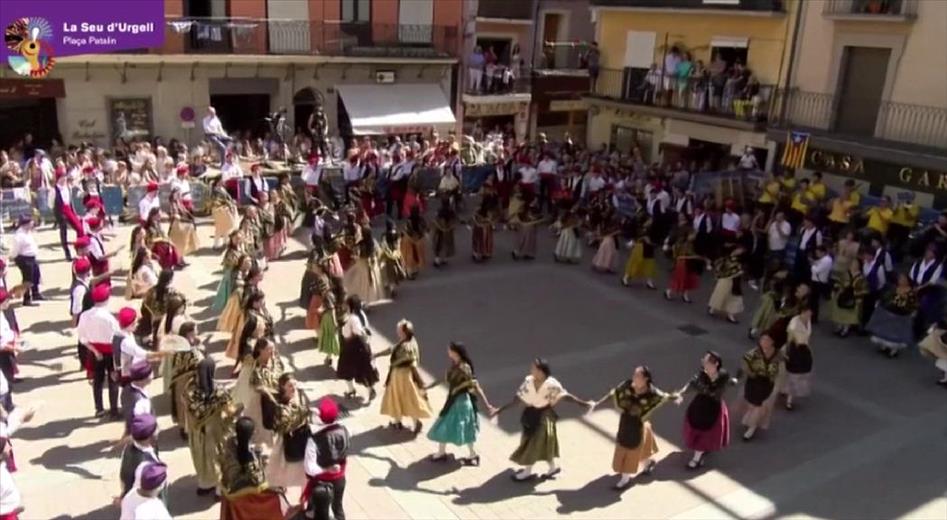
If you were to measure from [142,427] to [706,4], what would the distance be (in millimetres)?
19855

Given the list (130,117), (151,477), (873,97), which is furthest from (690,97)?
(151,477)

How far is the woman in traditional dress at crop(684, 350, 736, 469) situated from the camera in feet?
29.0

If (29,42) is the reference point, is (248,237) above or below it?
below

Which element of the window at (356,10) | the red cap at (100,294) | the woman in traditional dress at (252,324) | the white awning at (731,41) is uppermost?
the window at (356,10)

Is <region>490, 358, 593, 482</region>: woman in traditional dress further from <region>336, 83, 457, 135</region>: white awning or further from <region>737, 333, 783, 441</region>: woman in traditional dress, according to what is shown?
<region>336, 83, 457, 135</region>: white awning

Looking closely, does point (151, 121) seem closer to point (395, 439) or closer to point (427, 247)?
point (427, 247)

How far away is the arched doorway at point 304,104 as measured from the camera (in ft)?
82.0

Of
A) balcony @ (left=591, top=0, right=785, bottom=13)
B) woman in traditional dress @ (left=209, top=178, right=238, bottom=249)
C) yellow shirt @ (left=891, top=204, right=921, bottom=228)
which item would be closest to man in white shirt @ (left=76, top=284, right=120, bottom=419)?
woman in traditional dress @ (left=209, top=178, right=238, bottom=249)

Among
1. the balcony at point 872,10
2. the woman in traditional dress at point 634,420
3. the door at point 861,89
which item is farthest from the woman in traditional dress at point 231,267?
the door at point 861,89

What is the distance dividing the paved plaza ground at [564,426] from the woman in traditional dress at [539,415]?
0.39 m

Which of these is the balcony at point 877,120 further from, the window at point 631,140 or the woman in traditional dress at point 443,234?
the woman in traditional dress at point 443,234

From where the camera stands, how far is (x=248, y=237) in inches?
538

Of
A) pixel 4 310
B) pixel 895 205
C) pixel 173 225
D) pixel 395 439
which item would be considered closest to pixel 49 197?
pixel 173 225

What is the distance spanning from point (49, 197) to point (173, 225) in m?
3.83
